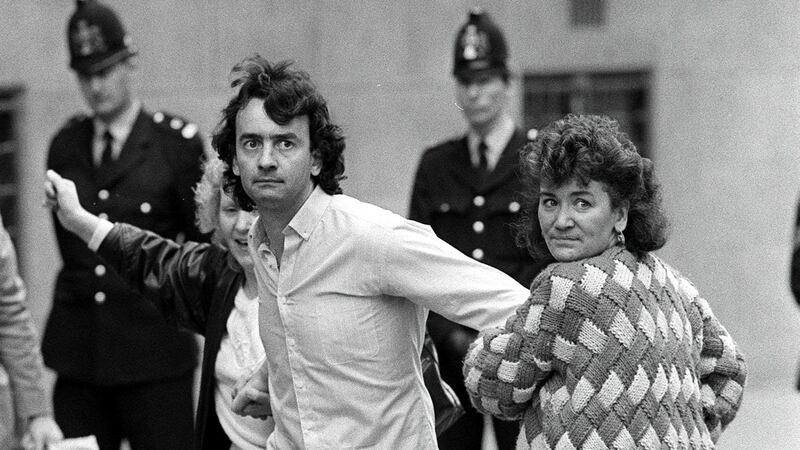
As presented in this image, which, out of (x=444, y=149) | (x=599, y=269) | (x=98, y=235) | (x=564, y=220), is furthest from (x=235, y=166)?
(x=444, y=149)

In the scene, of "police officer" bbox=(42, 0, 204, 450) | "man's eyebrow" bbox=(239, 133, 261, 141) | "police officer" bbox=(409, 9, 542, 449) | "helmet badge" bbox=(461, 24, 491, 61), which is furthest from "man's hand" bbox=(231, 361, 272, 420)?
"helmet badge" bbox=(461, 24, 491, 61)

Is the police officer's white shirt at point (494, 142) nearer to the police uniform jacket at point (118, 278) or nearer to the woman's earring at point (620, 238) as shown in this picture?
the police uniform jacket at point (118, 278)

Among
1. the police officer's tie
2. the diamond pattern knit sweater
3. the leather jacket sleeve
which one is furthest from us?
the police officer's tie

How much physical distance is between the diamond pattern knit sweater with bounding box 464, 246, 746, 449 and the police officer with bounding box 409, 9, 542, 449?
2778mm

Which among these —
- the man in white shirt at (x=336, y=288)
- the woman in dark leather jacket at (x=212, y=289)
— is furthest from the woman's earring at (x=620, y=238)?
the woman in dark leather jacket at (x=212, y=289)

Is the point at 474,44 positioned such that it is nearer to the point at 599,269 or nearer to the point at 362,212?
the point at 362,212

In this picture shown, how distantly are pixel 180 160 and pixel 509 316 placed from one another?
331cm

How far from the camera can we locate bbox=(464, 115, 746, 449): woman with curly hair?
397cm

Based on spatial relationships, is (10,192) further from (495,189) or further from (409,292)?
(409,292)

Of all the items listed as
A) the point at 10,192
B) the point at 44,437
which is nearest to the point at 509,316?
the point at 44,437

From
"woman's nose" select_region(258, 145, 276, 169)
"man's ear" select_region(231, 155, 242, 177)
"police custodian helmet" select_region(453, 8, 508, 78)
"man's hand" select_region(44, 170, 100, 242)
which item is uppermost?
"woman's nose" select_region(258, 145, 276, 169)

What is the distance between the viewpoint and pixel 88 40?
773 cm

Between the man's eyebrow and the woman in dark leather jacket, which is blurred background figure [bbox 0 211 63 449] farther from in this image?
the man's eyebrow

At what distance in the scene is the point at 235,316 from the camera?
5410 millimetres
